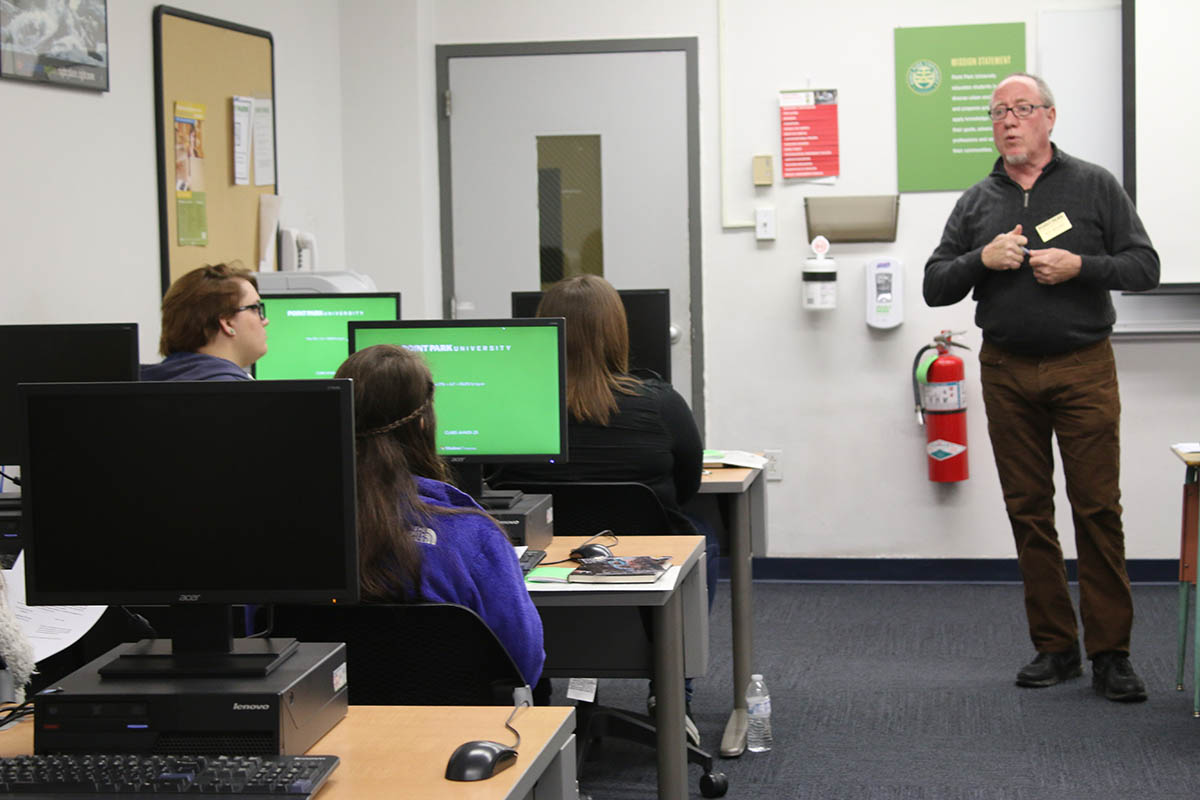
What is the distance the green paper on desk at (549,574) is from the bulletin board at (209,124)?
209 centimetres

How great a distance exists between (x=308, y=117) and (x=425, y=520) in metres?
3.52

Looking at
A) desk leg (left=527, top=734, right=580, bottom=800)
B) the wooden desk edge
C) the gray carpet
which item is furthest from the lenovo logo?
the wooden desk edge

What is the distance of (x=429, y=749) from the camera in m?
1.70

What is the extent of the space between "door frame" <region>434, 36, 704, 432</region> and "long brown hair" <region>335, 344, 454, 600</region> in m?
3.40

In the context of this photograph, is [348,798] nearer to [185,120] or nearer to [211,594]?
[211,594]

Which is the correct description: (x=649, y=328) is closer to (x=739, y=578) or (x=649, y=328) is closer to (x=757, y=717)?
(x=739, y=578)

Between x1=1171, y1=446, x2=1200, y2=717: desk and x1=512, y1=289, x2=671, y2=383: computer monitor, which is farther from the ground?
x1=512, y1=289, x2=671, y2=383: computer monitor

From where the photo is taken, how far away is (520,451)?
3.13 metres

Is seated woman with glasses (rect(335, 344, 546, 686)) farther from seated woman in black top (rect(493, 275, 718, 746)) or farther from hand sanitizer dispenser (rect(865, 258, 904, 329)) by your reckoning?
hand sanitizer dispenser (rect(865, 258, 904, 329))

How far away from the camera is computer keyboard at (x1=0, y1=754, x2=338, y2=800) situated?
60.1 inches

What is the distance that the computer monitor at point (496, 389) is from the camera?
3.12m

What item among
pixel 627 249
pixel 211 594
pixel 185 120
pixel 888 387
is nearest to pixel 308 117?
pixel 185 120

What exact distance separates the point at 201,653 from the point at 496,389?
144cm

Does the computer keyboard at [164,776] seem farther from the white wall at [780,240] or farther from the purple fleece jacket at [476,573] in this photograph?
the white wall at [780,240]
